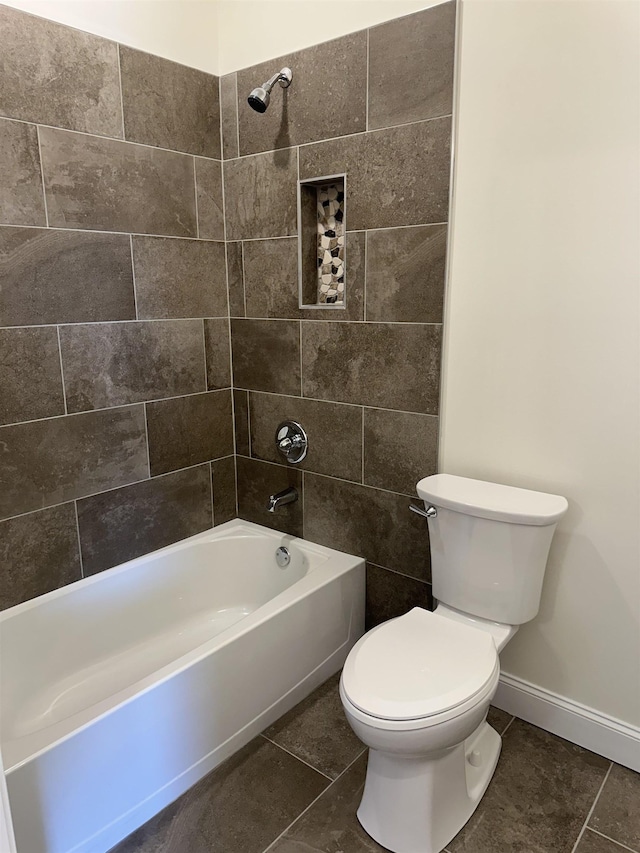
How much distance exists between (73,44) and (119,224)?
22.2 inches

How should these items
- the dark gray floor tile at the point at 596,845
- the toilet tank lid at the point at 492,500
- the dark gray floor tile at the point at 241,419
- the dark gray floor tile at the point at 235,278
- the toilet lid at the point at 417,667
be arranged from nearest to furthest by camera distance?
1. the toilet lid at the point at 417,667
2. the dark gray floor tile at the point at 596,845
3. the toilet tank lid at the point at 492,500
4. the dark gray floor tile at the point at 235,278
5. the dark gray floor tile at the point at 241,419

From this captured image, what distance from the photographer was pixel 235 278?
252 cm

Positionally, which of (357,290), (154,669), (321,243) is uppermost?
(321,243)

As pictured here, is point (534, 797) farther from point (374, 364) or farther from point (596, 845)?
point (374, 364)

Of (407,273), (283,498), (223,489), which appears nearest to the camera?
(407,273)

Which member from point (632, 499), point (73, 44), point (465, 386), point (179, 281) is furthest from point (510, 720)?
point (73, 44)

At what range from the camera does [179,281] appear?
2.37 metres

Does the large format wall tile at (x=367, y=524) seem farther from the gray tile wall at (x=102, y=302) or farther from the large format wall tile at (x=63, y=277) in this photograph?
the large format wall tile at (x=63, y=277)

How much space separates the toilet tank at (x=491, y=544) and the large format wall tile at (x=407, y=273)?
1.95 feet

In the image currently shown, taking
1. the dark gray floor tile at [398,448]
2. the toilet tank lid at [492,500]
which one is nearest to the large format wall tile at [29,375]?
the dark gray floor tile at [398,448]

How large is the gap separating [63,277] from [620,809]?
7.74ft

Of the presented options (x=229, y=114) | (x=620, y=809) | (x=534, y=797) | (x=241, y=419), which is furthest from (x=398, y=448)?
(x=229, y=114)

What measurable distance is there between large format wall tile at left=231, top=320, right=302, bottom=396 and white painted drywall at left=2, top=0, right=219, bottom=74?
1.03 meters

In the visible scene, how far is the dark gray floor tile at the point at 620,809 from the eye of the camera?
5.23ft
